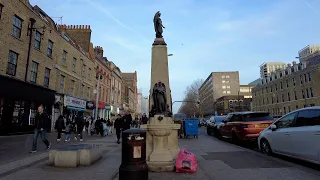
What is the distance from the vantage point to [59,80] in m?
23.5

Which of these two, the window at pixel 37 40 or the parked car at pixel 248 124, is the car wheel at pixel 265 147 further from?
the window at pixel 37 40

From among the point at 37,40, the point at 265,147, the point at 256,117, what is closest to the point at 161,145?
the point at 265,147

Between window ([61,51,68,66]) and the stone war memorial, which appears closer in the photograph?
the stone war memorial

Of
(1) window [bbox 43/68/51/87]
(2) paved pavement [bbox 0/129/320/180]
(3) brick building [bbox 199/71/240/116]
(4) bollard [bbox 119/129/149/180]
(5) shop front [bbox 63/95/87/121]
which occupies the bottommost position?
(2) paved pavement [bbox 0/129/320/180]

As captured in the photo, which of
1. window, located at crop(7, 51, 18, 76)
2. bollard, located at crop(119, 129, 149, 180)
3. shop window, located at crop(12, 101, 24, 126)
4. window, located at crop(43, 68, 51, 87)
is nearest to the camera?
bollard, located at crop(119, 129, 149, 180)

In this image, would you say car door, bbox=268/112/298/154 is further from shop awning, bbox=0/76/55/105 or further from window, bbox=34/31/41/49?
window, bbox=34/31/41/49

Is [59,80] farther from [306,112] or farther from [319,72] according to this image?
[319,72]

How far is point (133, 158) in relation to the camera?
448 centimetres

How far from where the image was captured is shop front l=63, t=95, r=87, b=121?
24.5 meters

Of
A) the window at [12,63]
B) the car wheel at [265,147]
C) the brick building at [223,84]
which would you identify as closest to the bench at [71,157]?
the car wheel at [265,147]

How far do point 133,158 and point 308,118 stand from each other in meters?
5.15

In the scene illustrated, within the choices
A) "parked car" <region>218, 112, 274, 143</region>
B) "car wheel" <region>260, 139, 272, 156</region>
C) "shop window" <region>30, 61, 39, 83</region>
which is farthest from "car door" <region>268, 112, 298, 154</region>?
"shop window" <region>30, 61, 39, 83</region>

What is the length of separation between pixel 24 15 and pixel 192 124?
1569cm

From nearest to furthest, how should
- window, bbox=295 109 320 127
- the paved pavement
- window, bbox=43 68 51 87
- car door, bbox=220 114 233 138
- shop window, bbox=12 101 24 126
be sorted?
the paved pavement
window, bbox=295 109 320 127
car door, bbox=220 114 233 138
shop window, bbox=12 101 24 126
window, bbox=43 68 51 87
